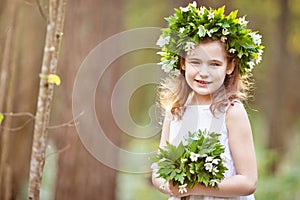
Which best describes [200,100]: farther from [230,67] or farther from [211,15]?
[211,15]

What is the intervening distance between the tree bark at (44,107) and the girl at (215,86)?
2.51 ft

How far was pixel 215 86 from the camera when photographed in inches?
133

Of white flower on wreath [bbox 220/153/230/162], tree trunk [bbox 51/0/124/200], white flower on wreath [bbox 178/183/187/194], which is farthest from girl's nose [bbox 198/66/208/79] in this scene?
tree trunk [bbox 51/0/124/200]

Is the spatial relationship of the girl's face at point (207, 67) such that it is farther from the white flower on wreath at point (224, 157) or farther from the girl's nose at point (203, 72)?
the white flower on wreath at point (224, 157)

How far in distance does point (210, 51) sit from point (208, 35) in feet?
0.26

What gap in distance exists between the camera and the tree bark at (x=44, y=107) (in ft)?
12.9

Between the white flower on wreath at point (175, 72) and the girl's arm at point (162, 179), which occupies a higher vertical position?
the white flower on wreath at point (175, 72)

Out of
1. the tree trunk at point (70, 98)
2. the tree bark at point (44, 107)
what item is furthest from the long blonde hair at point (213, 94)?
the tree trunk at point (70, 98)

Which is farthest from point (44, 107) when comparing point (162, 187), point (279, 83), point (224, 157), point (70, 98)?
point (279, 83)

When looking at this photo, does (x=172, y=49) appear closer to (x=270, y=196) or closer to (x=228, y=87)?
(x=228, y=87)

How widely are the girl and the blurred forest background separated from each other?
1.20 feet

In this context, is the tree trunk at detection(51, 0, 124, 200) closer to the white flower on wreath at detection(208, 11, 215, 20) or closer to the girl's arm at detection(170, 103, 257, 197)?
the white flower on wreath at detection(208, 11, 215, 20)

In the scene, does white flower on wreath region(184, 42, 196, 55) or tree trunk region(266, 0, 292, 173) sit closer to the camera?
white flower on wreath region(184, 42, 196, 55)

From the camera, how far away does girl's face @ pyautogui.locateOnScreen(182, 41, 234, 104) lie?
11.0ft
